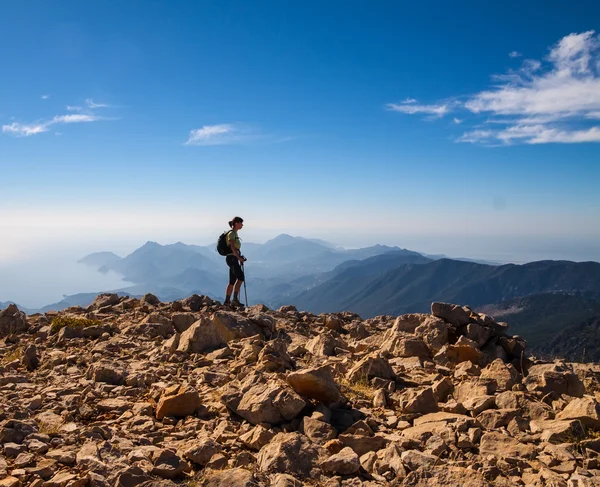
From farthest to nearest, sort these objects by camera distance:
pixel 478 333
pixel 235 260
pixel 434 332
Answer: pixel 235 260
pixel 478 333
pixel 434 332

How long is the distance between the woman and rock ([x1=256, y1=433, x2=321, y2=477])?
12970 mm

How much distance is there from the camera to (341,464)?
6.20 metres

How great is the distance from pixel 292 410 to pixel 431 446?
8.40ft

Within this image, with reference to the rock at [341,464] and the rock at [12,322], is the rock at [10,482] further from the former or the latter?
the rock at [12,322]

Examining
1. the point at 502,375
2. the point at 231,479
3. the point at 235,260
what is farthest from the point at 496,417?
the point at 235,260

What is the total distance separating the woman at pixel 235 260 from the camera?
19.4 m

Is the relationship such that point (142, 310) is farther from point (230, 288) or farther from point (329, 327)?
point (329, 327)

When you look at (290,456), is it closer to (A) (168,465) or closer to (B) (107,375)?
(A) (168,465)

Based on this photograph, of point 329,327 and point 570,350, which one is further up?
point 329,327

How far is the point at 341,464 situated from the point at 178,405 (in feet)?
12.4

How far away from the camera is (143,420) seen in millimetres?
8078

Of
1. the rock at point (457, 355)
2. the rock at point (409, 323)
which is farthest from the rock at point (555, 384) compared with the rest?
the rock at point (409, 323)

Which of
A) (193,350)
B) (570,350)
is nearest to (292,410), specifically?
(193,350)

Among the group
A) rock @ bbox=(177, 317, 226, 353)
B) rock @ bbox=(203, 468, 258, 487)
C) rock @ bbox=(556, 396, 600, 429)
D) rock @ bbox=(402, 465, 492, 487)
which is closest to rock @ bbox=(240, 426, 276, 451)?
rock @ bbox=(203, 468, 258, 487)
